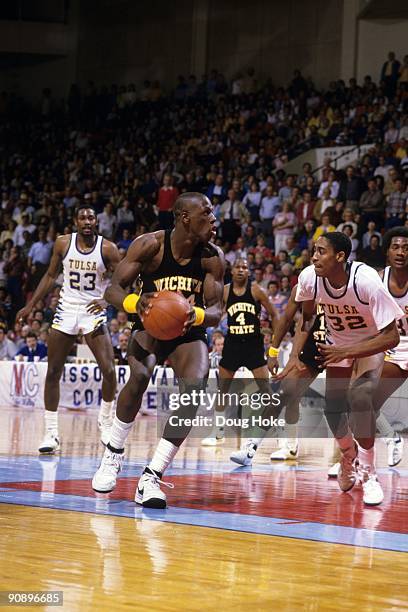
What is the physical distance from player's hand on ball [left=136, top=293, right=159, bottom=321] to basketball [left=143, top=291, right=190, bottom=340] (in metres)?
0.02

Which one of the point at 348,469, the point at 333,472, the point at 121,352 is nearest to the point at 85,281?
the point at 333,472

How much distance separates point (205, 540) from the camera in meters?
5.14

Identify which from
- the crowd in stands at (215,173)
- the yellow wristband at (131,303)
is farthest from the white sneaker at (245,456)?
the crowd in stands at (215,173)

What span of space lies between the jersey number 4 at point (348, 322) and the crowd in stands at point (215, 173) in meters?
7.62

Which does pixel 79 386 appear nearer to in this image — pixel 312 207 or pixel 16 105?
pixel 312 207

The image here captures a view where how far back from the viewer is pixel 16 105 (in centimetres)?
3259

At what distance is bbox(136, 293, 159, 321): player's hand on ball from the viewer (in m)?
6.14

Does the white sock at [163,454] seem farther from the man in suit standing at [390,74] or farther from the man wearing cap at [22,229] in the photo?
the man wearing cap at [22,229]

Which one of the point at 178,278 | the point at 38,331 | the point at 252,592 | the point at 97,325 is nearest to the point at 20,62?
the point at 38,331

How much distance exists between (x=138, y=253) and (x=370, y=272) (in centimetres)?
150

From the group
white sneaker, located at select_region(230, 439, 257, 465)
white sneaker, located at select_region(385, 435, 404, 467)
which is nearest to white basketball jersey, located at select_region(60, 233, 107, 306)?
white sneaker, located at select_region(230, 439, 257, 465)

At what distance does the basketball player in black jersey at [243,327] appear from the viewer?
1118 cm

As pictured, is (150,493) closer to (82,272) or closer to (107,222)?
(82,272)

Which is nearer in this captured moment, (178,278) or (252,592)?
(252,592)
